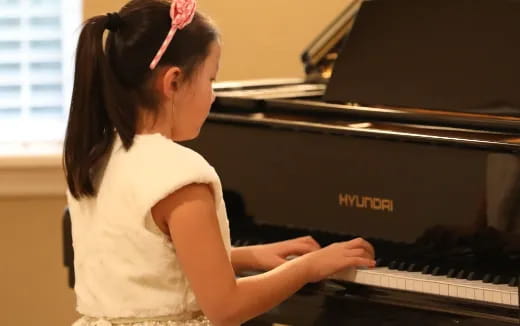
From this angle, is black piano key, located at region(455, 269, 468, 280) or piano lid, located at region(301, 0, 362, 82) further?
piano lid, located at region(301, 0, 362, 82)

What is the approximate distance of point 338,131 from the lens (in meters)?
2.17

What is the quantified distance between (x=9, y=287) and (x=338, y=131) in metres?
1.81

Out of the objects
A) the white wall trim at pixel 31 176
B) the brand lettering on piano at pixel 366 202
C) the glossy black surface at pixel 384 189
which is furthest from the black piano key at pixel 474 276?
the white wall trim at pixel 31 176

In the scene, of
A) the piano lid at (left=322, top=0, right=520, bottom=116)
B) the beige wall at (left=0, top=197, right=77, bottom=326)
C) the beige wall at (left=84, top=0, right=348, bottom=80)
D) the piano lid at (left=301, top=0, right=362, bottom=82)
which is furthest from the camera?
the beige wall at (left=0, top=197, right=77, bottom=326)

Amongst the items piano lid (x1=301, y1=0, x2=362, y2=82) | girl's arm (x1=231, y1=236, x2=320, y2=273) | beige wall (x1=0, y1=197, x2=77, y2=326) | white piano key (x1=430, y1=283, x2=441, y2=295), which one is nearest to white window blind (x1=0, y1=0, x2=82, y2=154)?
beige wall (x1=0, y1=197, x2=77, y2=326)

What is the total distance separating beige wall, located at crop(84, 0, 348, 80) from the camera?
342 cm

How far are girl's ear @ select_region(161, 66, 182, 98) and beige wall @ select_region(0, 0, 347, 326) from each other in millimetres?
1646

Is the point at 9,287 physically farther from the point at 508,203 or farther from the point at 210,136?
the point at 508,203

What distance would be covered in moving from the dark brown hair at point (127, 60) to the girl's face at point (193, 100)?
1 cm

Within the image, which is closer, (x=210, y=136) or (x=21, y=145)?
(x=210, y=136)

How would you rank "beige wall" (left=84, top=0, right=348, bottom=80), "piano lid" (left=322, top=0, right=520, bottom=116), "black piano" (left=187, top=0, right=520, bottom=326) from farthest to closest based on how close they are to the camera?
"beige wall" (left=84, top=0, right=348, bottom=80) → "piano lid" (left=322, top=0, right=520, bottom=116) → "black piano" (left=187, top=0, right=520, bottom=326)

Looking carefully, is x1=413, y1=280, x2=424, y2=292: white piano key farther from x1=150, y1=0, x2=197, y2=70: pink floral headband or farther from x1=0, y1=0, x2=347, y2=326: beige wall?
x1=0, y1=0, x2=347, y2=326: beige wall

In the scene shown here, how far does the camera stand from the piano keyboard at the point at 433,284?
6.04ft

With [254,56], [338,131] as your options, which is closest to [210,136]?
[338,131]
